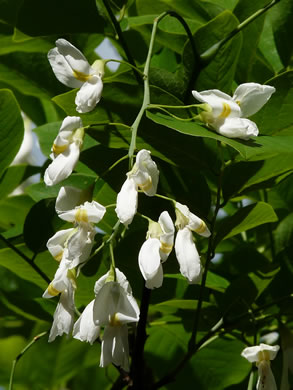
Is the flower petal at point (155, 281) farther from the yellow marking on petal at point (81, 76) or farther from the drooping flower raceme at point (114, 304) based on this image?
the yellow marking on petal at point (81, 76)

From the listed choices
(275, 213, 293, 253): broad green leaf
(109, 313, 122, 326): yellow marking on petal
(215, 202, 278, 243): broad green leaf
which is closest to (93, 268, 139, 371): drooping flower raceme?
(109, 313, 122, 326): yellow marking on petal

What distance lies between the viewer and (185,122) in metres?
0.70

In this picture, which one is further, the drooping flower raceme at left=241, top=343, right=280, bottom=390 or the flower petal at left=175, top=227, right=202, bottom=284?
the drooping flower raceme at left=241, top=343, right=280, bottom=390

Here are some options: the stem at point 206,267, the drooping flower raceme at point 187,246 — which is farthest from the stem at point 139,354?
the drooping flower raceme at point 187,246

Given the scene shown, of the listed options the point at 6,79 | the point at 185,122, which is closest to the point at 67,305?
the point at 185,122

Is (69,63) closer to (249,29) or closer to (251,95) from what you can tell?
(251,95)

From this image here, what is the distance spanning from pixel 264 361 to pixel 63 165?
0.96ft

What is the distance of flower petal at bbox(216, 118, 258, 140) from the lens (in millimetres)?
A: 676

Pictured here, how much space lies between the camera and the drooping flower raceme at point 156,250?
1.97ft

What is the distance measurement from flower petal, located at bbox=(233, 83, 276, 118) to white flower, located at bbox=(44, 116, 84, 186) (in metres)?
0.16

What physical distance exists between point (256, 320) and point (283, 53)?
1.26ft

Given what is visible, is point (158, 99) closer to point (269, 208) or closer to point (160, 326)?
point (269, 208)

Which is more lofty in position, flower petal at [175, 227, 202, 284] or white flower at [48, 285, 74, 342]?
flower petal at [175, 227, 202, 284]

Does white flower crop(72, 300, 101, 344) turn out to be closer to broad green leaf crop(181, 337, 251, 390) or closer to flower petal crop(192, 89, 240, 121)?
flower petal crop(192, 89, 240, 121)
